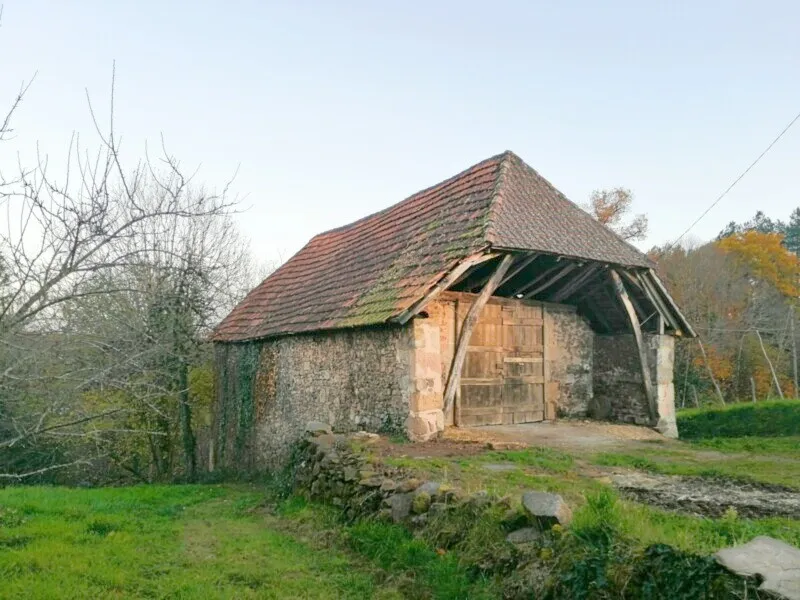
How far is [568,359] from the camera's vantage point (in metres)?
13.2

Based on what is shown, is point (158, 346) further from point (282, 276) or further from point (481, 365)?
point (282, 276)

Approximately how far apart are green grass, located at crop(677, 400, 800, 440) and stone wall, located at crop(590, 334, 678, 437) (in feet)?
4.10

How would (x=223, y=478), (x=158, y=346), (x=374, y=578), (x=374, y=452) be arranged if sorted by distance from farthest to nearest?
1. (x=223, y=478)
2. (x=374, y=452)
3. (x=374, y=578)
4. (x=158, y=346)

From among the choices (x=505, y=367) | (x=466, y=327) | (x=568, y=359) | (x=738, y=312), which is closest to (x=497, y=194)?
(x=466, y=327)

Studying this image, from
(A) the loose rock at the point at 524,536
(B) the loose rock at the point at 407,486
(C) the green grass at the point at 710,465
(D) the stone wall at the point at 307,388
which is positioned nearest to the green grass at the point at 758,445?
(C) the green grass at the point at 710,465

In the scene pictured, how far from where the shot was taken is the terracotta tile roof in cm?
997

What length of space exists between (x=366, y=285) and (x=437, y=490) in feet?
20.6

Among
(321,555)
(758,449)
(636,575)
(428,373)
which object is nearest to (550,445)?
(428,373)

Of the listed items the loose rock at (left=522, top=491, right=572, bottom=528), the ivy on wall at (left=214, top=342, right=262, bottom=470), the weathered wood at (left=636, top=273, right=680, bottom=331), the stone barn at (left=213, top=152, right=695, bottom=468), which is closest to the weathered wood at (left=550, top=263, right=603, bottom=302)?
the stone barn at (left=213, top=152, right=695, bottom=468)

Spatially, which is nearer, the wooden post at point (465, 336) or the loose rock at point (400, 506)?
the loose rock at point (400, 506)

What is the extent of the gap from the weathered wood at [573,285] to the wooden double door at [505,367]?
1.60 feet

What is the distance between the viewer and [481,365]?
11711 mm

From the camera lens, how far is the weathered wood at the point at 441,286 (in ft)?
29.6

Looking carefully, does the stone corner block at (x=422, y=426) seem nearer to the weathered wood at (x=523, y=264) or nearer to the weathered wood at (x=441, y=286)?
the weathered wood at (x=441, y=286)
